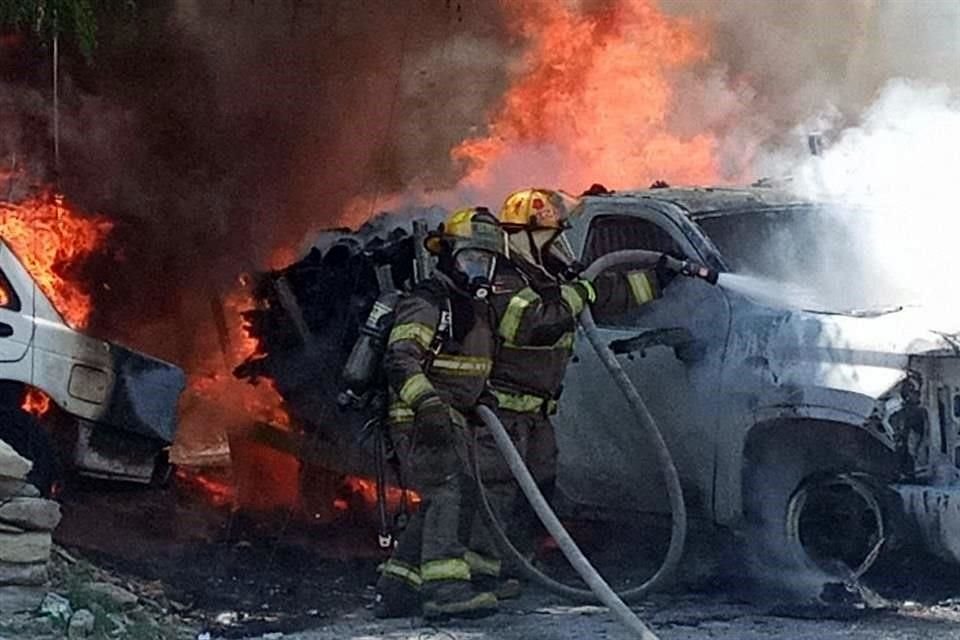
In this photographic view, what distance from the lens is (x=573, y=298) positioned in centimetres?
825

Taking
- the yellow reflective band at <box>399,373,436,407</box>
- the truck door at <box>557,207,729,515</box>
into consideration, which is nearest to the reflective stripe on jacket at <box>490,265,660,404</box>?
the truck door at <box>557,207,729,515</box>

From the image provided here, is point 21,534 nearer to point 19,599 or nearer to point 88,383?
point 19,599

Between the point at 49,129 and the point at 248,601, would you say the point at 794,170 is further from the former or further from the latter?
the point at 49,129

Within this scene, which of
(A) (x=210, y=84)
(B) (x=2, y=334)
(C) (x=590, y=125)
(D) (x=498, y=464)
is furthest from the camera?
(C) (x=590, y=125)

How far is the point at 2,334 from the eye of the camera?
9.08 metres

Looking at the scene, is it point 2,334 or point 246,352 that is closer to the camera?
point 2,334

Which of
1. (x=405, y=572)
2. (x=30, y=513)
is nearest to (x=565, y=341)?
(x=405, y=572)

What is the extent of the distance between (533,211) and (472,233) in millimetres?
425

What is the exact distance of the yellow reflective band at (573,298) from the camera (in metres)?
8.23

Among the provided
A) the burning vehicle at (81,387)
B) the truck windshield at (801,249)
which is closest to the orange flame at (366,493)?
the burning vehicle at (81,387)

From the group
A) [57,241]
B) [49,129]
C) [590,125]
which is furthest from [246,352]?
[590,125]

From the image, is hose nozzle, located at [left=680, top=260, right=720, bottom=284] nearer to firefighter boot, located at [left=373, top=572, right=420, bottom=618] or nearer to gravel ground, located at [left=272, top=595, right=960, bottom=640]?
gravel ground, located at [left=272, top=595, right=960, bottom=640]

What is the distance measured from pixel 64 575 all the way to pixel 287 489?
9.23ft

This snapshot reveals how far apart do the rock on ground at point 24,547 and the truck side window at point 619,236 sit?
3114 mm
